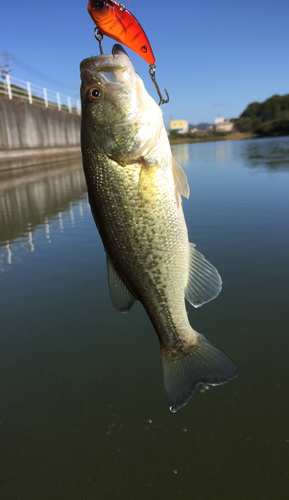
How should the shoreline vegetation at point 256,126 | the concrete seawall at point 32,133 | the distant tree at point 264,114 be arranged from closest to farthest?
the concrete seawall at point 32,133 < the shoreline vegetation at point 256,126 < the distant tree at point 264,114

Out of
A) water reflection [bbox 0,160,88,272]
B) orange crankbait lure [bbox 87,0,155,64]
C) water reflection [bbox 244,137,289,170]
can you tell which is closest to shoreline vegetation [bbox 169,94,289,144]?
water reflection [bbox 244,137,289,170]

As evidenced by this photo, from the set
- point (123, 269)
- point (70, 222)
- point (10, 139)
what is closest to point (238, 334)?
point (123, 269)

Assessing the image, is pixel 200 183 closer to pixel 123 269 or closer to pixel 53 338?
pixel 53 338

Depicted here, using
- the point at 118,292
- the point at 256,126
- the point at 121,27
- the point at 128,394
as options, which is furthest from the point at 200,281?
the point at 256,126

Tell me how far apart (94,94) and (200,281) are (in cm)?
123

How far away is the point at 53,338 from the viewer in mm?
3385

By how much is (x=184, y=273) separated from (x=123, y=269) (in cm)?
37

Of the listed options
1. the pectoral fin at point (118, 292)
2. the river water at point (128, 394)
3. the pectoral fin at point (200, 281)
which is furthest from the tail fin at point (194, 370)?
the river water at point (128, 394)

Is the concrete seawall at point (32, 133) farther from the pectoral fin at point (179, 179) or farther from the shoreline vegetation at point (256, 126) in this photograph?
the shoreline vegetation at point (256, 126)

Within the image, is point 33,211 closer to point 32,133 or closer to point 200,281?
point 200,281

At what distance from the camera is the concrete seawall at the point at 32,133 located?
17.5 meters

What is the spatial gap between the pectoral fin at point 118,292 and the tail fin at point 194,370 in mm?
366

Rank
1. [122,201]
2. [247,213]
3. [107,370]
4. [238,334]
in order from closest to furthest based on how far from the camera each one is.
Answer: [122,201]
[107,370]
[238,334]
[247,213]

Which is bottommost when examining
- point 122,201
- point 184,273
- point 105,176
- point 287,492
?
point 287,492
